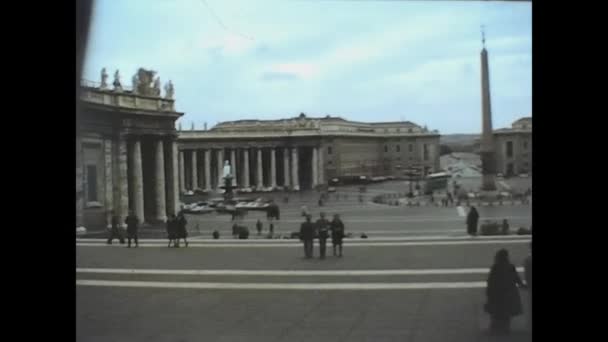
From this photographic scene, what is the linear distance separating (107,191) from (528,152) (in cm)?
383

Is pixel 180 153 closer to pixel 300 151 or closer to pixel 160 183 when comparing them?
pixel 160 183

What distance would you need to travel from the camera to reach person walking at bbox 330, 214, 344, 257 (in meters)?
5.18

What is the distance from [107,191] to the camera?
5.50 metres

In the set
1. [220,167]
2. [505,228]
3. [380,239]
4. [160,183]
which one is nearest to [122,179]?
[160,183]

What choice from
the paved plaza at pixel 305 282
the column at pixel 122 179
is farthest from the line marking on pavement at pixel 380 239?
the column at pixel 122 179

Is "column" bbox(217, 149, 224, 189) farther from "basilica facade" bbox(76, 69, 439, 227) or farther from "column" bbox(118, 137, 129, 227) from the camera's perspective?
"column" bbox(118, 137, 129, 227)

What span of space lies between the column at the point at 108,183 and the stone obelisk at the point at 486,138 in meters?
3.42

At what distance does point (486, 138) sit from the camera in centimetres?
515

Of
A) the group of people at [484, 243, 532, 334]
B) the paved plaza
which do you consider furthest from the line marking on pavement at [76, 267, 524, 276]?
the group of people at [484, 243, 532, 334]

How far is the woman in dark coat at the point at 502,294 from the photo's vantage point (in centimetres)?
481

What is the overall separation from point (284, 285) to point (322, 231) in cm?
58

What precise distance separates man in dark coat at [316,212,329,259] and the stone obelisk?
4.69ft

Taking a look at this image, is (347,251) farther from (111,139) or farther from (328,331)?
(111,139)
